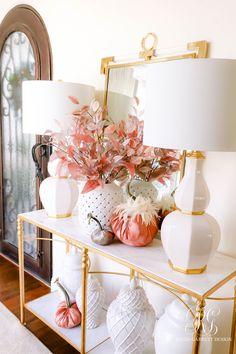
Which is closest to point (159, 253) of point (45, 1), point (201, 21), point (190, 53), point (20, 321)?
point (190, 53)

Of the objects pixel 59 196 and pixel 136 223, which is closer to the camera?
pixel 136 223

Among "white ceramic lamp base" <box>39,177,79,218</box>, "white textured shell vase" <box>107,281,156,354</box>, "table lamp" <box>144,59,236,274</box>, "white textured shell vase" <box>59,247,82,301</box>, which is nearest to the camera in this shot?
"table lamp" <box>144,59,236,274</box>

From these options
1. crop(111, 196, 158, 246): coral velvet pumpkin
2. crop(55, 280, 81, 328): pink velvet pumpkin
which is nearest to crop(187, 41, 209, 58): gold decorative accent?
crop(111, 196, 158, 246): coral velvet pumpkin

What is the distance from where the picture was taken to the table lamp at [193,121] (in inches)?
32.3

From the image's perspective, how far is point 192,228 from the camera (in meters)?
0.97

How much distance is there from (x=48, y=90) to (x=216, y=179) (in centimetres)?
88

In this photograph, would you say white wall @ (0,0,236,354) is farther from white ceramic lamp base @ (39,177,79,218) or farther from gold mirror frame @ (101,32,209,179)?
white ceramic lamp base @ (39,177,79,218)

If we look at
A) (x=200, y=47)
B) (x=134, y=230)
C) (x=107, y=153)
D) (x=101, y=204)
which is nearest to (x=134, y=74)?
(x=200, y=47)

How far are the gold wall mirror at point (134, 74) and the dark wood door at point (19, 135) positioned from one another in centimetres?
62

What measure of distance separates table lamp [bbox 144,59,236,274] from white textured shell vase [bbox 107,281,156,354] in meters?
0.39

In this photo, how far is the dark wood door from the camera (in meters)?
2.10

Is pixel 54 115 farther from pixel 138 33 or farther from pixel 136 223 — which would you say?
pixel 136 223

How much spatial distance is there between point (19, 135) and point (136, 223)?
5.25 feet

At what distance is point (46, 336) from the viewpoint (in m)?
1.75
